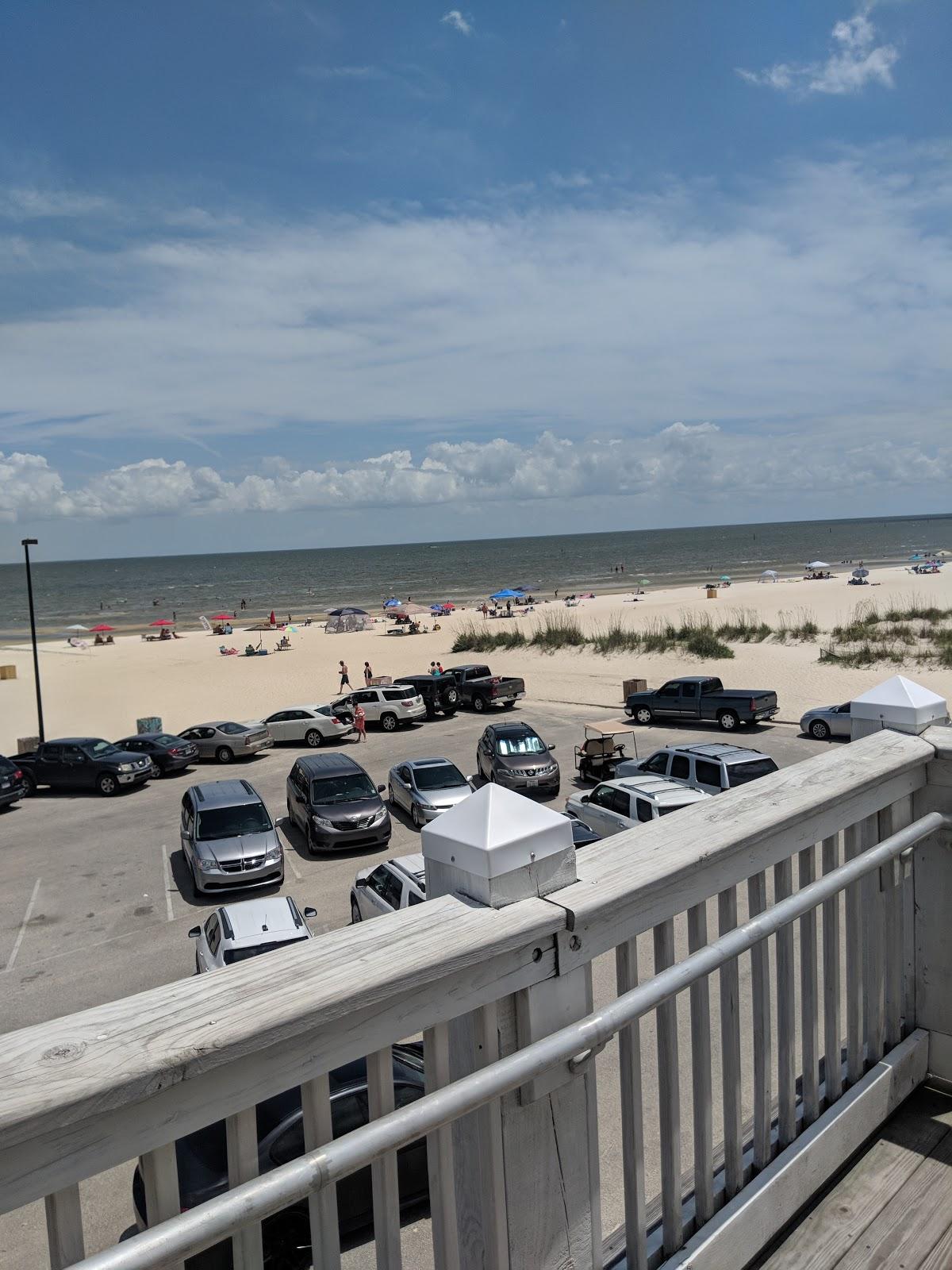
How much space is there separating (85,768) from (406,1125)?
2584 centimetres

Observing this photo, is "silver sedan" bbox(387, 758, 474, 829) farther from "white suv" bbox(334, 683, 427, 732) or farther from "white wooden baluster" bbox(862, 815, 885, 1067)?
"white wooden baluster" bbox(862, 815, 885, 1067)

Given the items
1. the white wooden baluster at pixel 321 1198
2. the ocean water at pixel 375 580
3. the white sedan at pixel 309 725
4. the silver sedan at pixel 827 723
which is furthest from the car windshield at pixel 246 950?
the ocean water at pixel 375 580

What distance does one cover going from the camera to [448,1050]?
211 cm

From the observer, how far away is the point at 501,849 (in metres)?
2.16

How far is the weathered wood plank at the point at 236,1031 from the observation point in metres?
1.49

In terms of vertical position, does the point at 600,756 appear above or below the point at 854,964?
below

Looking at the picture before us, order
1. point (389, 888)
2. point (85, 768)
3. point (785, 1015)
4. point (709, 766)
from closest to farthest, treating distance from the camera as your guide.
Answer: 1. point (785, 1015)
2. point (389, 888)
3. point (709, 766)
4. point (85, 768)

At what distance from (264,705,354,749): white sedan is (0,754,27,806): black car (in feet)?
25.5

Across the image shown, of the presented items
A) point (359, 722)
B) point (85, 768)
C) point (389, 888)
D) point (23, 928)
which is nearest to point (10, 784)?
point (85, 768)

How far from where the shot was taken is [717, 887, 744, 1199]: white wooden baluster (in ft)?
9.05

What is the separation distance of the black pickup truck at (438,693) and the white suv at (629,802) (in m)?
16.3

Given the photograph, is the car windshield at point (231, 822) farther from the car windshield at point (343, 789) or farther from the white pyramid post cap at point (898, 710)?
the white pyramid post cap at point (898, 710)

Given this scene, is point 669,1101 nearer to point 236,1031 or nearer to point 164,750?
point 236,1031

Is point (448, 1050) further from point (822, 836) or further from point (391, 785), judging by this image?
point (391, 785)
